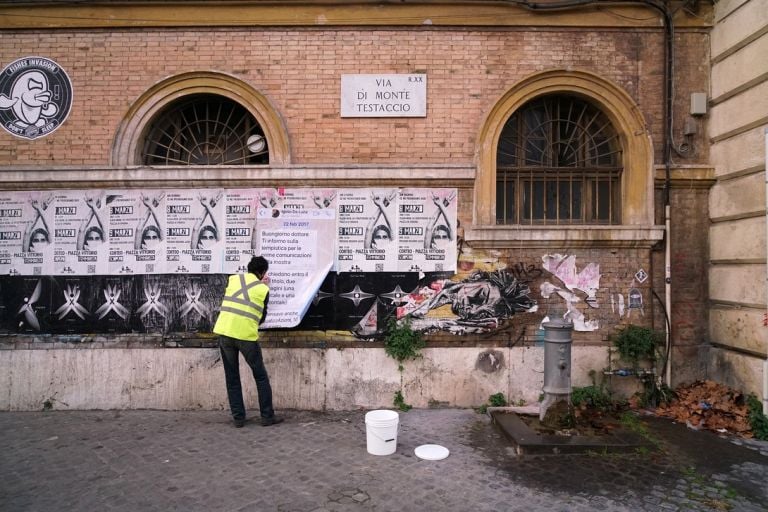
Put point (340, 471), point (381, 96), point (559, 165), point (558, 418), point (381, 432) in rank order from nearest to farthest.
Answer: point (340, 471), point (381, 432), point (558, 418), point (381, 96), point (559, 165)

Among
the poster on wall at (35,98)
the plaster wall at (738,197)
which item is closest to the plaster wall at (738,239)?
the plaster wall at (738,197)

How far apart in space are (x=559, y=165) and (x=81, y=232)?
6979 millimetres

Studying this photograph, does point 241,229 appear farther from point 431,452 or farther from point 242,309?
point 431,452

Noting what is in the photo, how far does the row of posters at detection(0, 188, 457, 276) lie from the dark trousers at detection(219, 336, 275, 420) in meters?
1.27

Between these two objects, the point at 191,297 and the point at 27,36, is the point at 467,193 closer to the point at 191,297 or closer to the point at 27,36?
the point at 191,297

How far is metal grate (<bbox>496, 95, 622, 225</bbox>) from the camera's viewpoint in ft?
22.9

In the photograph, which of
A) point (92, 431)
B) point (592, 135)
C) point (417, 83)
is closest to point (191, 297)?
point (92, 431)

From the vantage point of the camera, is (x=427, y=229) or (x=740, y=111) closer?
(x=740, y=111)

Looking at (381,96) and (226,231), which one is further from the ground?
(381,96)

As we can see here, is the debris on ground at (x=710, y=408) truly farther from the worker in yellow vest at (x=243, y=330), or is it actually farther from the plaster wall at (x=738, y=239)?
the worker in yellow vest at (x=243, y=330)

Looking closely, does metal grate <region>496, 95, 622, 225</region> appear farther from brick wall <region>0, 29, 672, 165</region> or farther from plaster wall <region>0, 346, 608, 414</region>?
plaster wall <region>0, 346, 608, 414</region>

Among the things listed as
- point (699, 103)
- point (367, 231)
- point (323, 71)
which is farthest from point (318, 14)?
point (699, 103)

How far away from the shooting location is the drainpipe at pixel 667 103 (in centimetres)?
663

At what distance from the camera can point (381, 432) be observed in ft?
16.1
